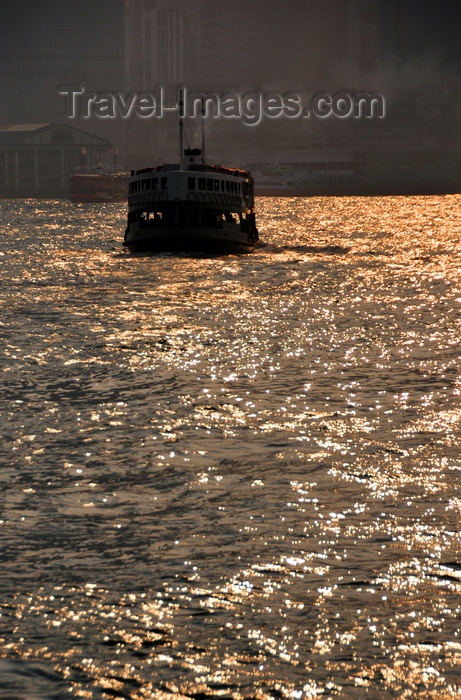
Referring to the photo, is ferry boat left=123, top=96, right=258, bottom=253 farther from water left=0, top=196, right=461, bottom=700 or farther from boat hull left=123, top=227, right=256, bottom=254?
water left=0, top=196, right=461, bottom=700

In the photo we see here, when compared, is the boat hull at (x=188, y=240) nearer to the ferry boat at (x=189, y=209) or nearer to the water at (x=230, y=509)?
the ferry boat at (x=189, y=209)

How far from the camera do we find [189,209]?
3009 inches

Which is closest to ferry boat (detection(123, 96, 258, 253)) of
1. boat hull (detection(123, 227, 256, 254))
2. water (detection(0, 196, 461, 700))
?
boat hull (detection(123, 227, 256, 254))

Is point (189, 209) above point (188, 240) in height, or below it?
above

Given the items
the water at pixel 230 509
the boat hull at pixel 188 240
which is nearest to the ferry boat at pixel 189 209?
the boat hull at pixel 188 240

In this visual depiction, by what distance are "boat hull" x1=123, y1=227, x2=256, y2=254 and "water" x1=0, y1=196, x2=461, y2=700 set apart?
1339 inches

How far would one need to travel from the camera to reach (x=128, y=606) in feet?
46.8

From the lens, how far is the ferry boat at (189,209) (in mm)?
76875

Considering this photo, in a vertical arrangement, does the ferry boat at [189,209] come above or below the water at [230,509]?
above

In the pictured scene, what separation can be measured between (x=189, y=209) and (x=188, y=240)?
6.62 ft

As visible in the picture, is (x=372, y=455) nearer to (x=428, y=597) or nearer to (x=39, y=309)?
(x=428, y=597)

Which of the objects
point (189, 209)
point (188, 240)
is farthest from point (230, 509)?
point (188, 240)

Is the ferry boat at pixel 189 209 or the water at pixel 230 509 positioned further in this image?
the ferry boat at pixel 189 209

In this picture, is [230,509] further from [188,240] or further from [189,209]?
[188,240]
